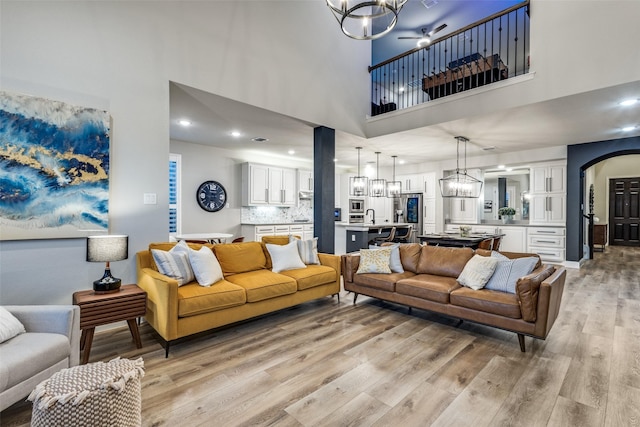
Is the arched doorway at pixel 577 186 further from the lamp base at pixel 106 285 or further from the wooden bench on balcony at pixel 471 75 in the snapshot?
the lamp base at pixel 106 285

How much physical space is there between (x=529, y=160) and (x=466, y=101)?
143 inches

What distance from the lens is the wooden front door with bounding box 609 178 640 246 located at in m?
9.87

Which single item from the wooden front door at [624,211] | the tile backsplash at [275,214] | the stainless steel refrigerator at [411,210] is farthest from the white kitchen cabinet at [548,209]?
the tile backsplash at [275,214]

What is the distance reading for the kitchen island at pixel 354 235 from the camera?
6996mm

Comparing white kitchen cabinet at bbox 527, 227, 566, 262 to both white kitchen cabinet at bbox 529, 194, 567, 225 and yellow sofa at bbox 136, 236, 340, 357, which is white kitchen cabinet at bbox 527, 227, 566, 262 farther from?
yellow sofa at bbox 136, 236, 340, 357

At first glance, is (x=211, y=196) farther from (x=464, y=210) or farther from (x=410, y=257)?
(x=464, y=210)

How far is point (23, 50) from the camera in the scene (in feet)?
8.83

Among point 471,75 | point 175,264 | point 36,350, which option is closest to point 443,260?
point 175,264

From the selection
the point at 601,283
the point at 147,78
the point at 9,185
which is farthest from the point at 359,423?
the point at 601,283

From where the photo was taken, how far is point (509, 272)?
10.0ft

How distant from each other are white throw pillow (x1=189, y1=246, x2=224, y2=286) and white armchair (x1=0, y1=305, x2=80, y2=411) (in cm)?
106

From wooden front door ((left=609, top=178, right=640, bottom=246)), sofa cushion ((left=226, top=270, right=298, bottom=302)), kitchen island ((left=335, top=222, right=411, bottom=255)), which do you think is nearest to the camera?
sofa cushion ((left=226, top=270, right=298, bottom=302))

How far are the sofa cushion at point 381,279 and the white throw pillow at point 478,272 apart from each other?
2.21 feet

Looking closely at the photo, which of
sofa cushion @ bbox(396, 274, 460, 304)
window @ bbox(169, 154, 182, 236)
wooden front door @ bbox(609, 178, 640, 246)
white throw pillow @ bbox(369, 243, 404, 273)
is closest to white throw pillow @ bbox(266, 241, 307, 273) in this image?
white throw pillow @ bbox(369, 243, 404, 273)
